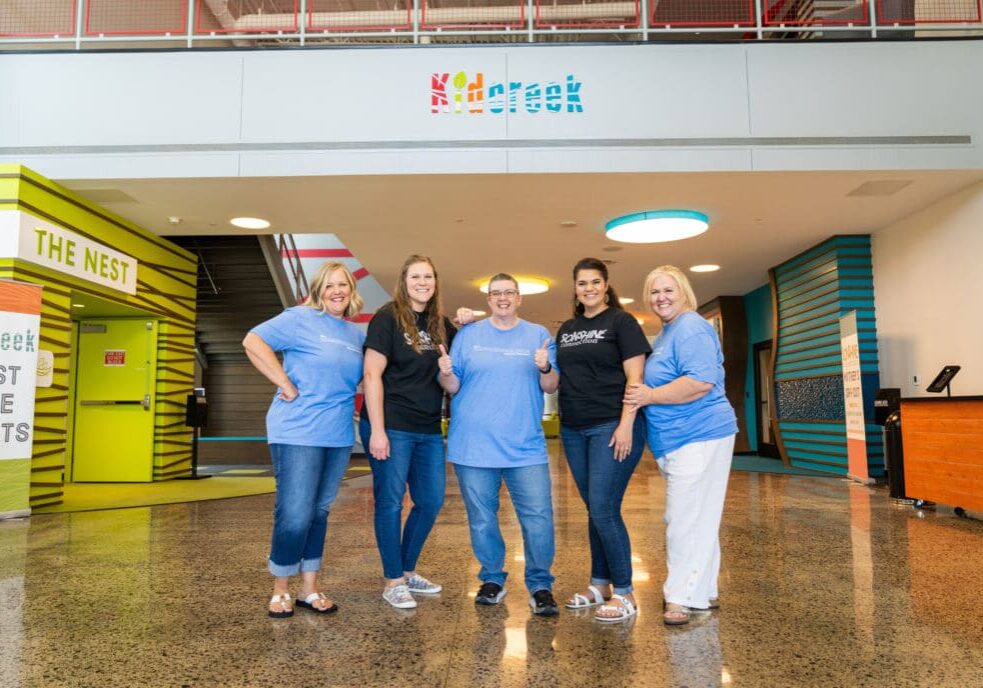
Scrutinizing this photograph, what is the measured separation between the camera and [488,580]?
2.82 metres

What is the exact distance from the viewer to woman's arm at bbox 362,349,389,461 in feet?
8.83

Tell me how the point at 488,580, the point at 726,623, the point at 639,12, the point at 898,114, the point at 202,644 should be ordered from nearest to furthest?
the point at 202,644, the point at 726,623, the point at 488,580, the point at 898,114, the point at 639,12

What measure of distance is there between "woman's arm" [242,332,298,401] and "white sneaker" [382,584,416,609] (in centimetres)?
94

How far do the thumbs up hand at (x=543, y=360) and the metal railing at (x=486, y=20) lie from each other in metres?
4.34

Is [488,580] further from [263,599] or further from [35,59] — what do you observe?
[35,59]

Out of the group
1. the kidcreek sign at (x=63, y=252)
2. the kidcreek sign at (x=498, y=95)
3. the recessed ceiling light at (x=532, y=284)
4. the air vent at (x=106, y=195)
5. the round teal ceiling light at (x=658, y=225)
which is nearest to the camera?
the kidcreek sign at (x=63, y=252)

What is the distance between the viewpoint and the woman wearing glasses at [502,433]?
271cm

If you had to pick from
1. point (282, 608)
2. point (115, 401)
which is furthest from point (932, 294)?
point (115, 401)

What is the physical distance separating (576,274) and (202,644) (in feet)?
6.71

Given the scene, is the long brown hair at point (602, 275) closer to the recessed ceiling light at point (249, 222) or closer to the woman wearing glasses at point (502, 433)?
the woman wearing glasses at point (502, 433)

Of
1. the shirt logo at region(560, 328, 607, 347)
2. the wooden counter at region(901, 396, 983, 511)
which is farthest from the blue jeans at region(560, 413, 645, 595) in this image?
the wooden counter at region(901, 396, 983, 511)

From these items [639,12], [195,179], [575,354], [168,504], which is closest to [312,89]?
[195,179]

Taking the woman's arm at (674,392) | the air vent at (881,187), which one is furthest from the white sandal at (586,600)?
the air vent at (881,187)

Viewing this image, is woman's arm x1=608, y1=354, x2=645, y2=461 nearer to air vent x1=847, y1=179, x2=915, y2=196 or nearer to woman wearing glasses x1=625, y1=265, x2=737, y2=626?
woman wearing glasses x1=625, y1=265, x2=737, y2=626
